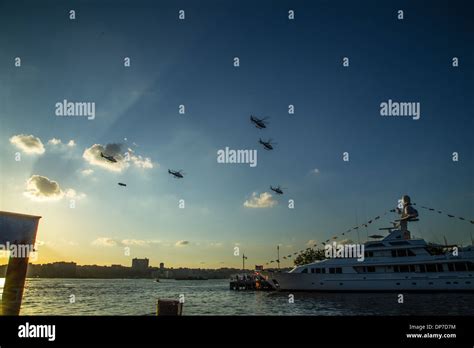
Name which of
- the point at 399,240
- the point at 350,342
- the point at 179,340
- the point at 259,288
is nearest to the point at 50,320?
the point at 179,340

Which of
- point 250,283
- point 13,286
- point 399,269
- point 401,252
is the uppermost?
point 13,286

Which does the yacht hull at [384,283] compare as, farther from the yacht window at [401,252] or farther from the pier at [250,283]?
the pier at [250,283]

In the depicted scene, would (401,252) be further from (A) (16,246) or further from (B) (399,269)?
(A) (16,246)

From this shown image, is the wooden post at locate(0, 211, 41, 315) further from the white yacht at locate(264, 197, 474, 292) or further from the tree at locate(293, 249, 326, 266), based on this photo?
the tree at locate(293, 249, 326, 266)

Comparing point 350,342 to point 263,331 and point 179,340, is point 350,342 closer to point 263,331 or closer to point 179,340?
point 263,331

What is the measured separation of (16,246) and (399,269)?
46818mm

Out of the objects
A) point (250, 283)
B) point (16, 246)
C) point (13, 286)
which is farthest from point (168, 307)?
point (250, 283)

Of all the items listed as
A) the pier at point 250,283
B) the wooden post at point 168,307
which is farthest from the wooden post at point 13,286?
the pier at point 250,283

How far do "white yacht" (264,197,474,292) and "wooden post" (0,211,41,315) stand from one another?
42891 millimetres

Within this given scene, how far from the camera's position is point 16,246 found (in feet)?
37.4

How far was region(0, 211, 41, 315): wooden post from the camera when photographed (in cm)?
1117

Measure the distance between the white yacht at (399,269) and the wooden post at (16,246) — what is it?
42.9m

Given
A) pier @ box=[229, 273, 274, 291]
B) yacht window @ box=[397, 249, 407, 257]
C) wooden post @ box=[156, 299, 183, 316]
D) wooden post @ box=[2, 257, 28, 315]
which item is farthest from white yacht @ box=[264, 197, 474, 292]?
Answer: wooden post @ box=[2, 257, 28, 315]

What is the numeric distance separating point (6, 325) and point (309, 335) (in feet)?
22.8
